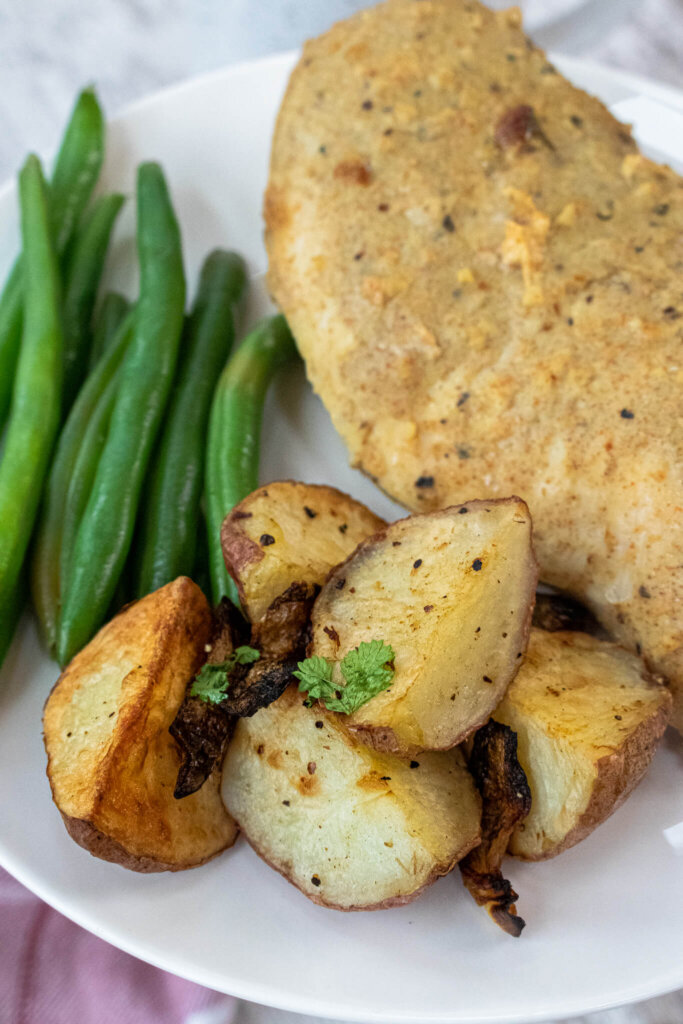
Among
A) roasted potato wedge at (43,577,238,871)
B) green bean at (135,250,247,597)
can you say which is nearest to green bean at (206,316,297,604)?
green bean at (135,250,247,597)

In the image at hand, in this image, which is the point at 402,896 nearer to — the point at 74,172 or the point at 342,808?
the point at 342,808

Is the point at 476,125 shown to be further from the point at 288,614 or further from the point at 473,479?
the point at 288,614

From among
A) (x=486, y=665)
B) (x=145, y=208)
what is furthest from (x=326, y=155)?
(x=486, y=665)

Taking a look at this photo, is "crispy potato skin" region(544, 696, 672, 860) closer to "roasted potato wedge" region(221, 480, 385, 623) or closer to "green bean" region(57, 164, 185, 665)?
"roasted potato wedge" region(221, 480, 385, 623)

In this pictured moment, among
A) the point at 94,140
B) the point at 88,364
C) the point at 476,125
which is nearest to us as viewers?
the point at 476,125

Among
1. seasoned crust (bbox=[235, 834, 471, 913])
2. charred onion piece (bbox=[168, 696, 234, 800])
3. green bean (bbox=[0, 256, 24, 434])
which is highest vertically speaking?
green bean (bbox=[0, 256, 24, 434])

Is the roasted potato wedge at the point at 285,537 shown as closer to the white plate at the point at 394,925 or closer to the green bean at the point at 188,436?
the green bean at the point at 188,436

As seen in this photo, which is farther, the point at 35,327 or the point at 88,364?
the point at 88,364
